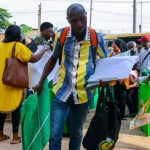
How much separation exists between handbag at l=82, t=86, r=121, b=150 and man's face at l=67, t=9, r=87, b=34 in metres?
0.69

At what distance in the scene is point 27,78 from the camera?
5570mm

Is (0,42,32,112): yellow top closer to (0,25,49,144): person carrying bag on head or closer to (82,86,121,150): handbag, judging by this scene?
(0,25,49,144): person carrying bag on head

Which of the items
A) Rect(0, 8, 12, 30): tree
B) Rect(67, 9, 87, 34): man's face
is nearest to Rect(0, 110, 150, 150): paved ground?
Rect(67, 9, 87, 34): man's face

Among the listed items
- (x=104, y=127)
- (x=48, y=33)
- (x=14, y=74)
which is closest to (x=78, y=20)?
(x=104, y=127)

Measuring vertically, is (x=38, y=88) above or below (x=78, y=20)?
below

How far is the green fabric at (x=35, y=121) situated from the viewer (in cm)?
393

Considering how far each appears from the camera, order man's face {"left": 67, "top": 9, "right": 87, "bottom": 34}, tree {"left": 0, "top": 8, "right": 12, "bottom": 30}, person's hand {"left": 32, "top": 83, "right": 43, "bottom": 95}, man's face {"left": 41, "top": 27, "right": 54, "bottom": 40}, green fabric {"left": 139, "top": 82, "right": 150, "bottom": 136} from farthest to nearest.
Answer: tree {"left": 0, "top": 8, "right": 12, "bottom": 30} → green fabric {"left": 139, "top": 82, "right": 150, "bottom": 136} → man's face {"left": 41, "top": 27, "right": 54, "bottom": 40} → person's hand {"left": 32, "top": 83, "right": 43, "bottom": 95} → man's face {"left": 67, "top": 9, "right": 87, "bottom": 34}

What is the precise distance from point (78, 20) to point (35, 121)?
1.19 m

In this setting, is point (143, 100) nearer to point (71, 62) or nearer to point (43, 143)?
point (43, 143)

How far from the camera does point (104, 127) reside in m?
3.79

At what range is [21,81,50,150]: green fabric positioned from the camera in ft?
12.9

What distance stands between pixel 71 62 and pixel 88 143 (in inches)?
30.3

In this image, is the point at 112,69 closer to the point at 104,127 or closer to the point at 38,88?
the point at 104,127

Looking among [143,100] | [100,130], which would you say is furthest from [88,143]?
[143,100]
